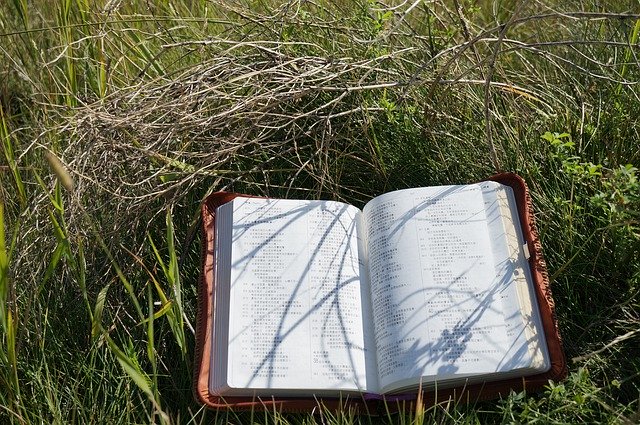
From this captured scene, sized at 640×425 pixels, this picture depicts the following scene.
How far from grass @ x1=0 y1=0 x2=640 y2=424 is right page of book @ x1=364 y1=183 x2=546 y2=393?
8 cm

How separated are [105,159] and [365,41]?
0.65 metres

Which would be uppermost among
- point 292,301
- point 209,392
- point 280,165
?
point 280,165

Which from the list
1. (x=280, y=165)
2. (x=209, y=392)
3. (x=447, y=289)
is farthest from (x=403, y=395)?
(x=280, y=165)

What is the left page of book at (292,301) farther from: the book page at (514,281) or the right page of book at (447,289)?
the book page at (514,281)

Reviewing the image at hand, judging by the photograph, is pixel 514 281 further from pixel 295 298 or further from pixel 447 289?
pixel 295 298

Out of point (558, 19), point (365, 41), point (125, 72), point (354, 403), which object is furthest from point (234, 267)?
point (558, 19)

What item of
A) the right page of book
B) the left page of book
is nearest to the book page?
the right page of book

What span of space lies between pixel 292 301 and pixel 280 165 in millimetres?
479

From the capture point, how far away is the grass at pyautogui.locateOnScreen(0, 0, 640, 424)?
62.6 inches

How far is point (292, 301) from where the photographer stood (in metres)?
1.62

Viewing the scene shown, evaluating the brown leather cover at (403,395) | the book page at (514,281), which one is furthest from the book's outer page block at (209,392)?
the book page at (514,281)

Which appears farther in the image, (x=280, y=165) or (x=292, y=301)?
(x=280, y=165)

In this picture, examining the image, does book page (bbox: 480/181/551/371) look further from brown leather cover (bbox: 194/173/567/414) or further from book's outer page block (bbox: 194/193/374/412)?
book's outer page block (bbox: 194/193/374/412)

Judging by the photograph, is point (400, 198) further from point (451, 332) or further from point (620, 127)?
point (620, 127)
